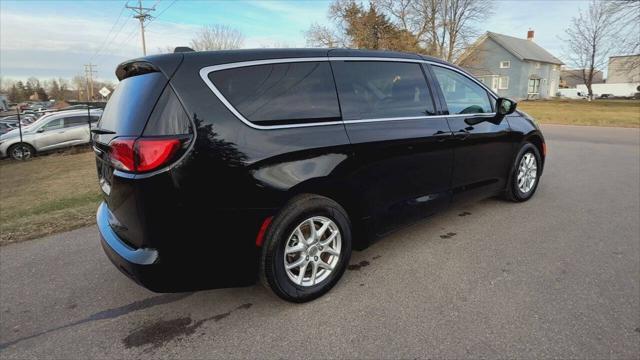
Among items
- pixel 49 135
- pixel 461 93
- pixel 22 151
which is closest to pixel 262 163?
pixel 461 93

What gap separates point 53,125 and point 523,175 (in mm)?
15990

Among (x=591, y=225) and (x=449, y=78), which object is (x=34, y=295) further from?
(x=591, y=225)

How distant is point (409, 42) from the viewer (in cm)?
3500

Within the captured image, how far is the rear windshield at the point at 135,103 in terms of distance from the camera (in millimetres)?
2328

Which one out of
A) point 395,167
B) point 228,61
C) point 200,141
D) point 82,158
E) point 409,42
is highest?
point 409,42

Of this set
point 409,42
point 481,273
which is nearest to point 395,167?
point 481,273

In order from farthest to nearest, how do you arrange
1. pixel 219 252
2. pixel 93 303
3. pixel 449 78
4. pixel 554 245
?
pixel 449 78, pixel 554 245, pixel 93 303, pixel 219 252

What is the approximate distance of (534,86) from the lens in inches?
2044

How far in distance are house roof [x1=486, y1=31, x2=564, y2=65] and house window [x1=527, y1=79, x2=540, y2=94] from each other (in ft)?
8.92

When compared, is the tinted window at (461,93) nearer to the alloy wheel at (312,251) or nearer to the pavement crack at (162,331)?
the alloy wheel at (312,251)

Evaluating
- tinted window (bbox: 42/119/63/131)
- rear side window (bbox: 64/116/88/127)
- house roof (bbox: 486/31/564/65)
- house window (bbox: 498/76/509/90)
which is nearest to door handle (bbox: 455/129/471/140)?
rear side window (bbox: 64/116/88/127)

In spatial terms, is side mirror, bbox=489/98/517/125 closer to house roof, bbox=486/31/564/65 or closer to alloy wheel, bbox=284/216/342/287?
alloy wheel, bbox=284/216/342/287

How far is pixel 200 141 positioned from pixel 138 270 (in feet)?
2.85

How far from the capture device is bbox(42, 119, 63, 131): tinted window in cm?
1444
